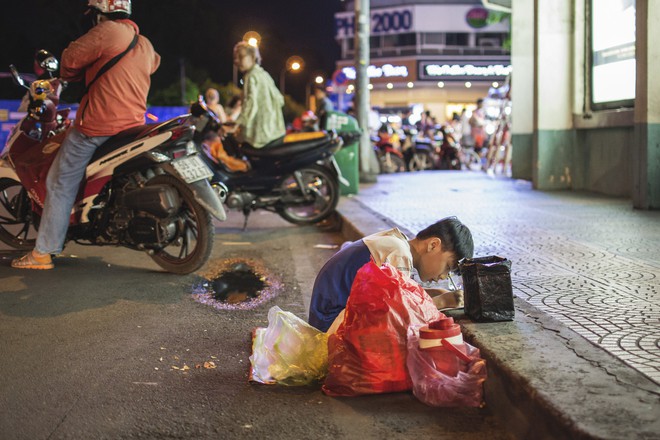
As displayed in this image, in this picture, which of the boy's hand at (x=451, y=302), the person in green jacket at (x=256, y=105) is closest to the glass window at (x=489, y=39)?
the person in green jacket at (x=256, y=105)

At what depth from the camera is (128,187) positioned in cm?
654

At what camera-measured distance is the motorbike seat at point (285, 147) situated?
9211mm

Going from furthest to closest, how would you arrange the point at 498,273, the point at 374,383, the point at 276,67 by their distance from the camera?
the point at 276,67 → the point at 498,273 → the point at 374,383

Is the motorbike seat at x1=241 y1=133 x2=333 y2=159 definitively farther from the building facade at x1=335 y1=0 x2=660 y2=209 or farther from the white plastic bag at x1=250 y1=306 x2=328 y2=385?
the white plastic bag at x1=250 y1=306 x2=328 y2=385

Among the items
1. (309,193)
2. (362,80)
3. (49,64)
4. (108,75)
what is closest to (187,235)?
(108,75)

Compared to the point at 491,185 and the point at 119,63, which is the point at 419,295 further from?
the point at 491,185

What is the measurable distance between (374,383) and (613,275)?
240 centimetres

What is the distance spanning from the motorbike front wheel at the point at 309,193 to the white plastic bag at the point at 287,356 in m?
5.49

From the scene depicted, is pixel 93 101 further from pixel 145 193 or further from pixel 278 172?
pixel 278 172

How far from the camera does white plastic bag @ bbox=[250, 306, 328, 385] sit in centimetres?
382

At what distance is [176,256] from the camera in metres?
6.79

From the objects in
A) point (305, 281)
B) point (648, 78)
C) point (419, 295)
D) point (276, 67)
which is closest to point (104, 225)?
point (305, 281)

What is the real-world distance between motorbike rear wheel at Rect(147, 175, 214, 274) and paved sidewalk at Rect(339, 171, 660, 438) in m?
1.92

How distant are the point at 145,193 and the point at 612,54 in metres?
7.45
